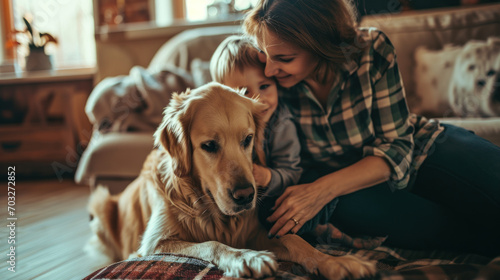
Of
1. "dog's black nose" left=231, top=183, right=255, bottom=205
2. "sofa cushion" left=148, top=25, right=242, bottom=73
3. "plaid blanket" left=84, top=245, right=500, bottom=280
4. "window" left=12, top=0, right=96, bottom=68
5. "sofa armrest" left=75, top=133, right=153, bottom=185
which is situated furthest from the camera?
Result: "window" left=12, top=0, right=96, bottom=68

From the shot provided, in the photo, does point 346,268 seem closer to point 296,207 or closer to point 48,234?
point 296,207

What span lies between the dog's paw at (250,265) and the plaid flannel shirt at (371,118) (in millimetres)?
595

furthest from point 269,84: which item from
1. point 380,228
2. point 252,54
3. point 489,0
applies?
point 489,0

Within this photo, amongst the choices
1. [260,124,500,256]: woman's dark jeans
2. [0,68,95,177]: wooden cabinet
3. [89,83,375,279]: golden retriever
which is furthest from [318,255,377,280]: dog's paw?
[0,68,95,177]: wooden cabinet

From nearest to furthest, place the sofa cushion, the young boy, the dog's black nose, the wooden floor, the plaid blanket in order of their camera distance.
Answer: the plaid blanket, the dog's black nose, the young boy, the wooden floor, the sofa cushion

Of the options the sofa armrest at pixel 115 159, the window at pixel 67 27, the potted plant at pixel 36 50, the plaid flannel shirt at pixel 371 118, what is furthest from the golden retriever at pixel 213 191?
the window at pixel 67 27

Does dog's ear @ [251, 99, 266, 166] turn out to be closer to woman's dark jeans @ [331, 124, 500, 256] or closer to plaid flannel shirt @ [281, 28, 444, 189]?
plaid flannel shirt @ [281, 28, 444, 189]

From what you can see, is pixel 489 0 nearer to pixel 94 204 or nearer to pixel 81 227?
pixel 94 204

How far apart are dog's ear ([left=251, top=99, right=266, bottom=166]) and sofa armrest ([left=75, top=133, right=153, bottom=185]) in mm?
875

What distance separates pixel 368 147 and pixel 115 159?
134 cm

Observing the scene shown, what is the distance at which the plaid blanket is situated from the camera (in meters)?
0.87

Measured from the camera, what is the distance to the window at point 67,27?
3.97 m

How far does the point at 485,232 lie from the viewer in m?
1.19

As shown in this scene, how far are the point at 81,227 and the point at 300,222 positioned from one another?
1520mm
